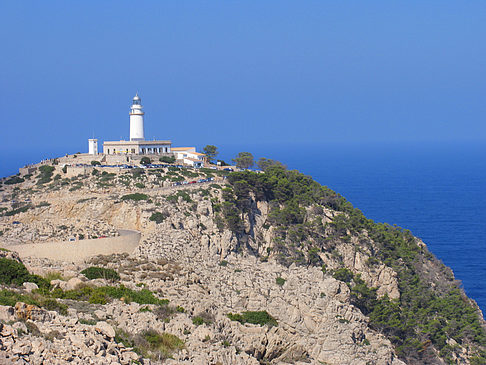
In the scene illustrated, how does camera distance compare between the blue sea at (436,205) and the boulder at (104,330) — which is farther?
the blue sea at (436,205)

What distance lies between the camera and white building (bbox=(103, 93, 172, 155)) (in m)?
74.9

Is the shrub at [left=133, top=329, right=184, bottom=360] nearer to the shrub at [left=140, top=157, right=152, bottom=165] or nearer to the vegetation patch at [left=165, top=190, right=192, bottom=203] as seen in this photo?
the vegetation patch at [left=165, top=190, right=192, bottom=203]

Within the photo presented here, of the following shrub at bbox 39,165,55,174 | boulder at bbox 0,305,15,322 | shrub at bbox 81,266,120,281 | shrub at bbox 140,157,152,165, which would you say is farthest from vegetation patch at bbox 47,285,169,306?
shrub at bbox 140,157,152,165

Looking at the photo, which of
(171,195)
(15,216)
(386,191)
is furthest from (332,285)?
(386,191)

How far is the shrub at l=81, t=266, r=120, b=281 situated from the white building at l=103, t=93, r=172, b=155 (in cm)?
3774

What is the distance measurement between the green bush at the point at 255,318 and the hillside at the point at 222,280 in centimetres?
12

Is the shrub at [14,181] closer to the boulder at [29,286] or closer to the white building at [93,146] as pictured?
the white building at [93,146]

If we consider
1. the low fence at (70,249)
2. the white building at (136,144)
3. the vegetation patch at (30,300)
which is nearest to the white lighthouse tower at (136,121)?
the white building at (136,144)

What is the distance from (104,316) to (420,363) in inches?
1092

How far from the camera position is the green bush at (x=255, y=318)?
36375 mm

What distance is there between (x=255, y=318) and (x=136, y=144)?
41.2 meters

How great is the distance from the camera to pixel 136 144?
7462cm

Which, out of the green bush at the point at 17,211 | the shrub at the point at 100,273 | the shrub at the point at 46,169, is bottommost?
the shrub at the point at 100,273

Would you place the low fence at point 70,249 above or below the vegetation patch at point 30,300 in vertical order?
below
